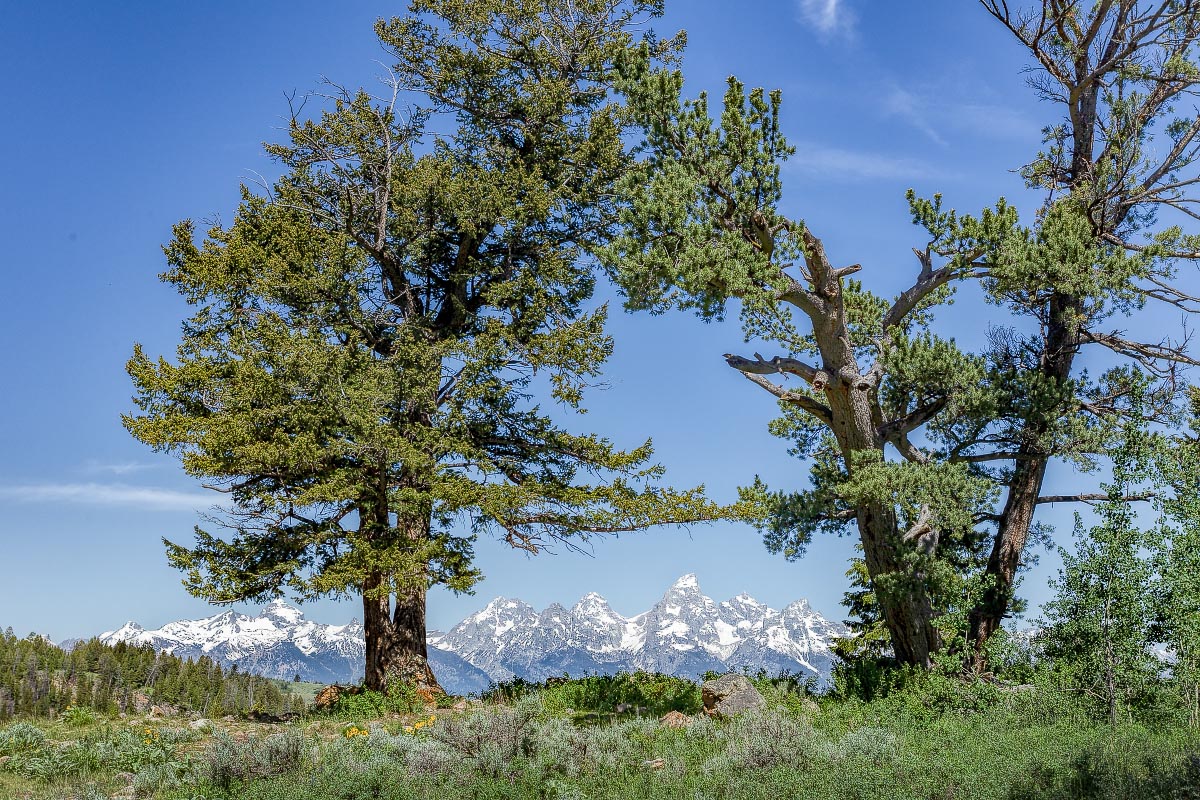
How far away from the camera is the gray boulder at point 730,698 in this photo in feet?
34.4

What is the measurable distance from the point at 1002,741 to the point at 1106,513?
3.71 metres

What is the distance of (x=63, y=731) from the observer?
11.1m

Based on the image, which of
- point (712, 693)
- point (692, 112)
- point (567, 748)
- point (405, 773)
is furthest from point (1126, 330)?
point (405, 773)

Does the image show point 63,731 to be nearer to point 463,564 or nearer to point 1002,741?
point 463,564

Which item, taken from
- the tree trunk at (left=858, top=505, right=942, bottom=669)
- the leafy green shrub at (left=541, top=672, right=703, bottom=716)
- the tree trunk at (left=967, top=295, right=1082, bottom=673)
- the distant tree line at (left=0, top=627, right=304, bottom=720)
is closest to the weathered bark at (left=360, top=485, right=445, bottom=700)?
the leafy green shrub at (left=541, top=672, right=703, bottom=716)

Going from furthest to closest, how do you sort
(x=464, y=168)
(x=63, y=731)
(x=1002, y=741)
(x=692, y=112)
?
(x=464, y=168) → (x=692, y=112) → (x=63, y=731) → (x=1002, y=741)

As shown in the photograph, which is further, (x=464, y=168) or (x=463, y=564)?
(x=464, y=168)

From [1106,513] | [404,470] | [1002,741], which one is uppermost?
[404,470]

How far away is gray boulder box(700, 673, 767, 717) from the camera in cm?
1050

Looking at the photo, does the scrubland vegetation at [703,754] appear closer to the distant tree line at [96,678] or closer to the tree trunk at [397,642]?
the tree trunk at [397,642]

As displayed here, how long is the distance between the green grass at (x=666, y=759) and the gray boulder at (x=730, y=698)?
1.95ft

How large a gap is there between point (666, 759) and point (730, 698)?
9.55ft

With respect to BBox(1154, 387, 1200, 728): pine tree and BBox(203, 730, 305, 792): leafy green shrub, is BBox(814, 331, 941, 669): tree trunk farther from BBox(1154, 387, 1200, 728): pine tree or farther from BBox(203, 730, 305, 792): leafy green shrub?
BBox(203, 730, 305, 792): leafy green shrub

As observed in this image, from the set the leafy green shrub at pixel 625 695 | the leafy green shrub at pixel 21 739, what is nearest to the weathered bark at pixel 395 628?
the leafy green shrub at pixel 625 695
